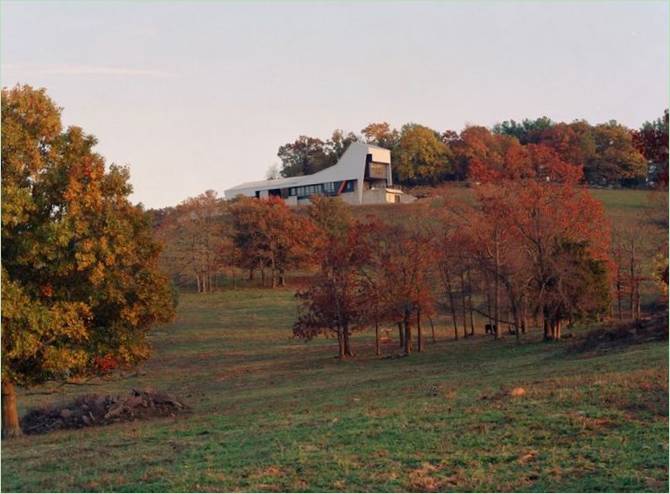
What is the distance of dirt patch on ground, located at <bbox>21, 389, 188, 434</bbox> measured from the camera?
23186 millimetres

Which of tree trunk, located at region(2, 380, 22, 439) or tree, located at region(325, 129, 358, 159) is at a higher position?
tree, located at region(325, 129, 358, 159)

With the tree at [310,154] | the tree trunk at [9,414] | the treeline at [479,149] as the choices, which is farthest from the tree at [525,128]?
the tree trunk at [9,414]

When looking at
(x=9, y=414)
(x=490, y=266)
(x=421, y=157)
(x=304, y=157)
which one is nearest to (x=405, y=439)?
(x=9, y=414)

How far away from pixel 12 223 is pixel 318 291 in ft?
95.8

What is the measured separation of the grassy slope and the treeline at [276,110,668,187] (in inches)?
3079

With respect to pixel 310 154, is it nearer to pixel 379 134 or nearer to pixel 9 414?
pixel 379 134

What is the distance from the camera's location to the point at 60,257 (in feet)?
70.3

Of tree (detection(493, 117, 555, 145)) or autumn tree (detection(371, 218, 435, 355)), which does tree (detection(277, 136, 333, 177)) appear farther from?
autumn tree (detection(371, 218, 435, 355))

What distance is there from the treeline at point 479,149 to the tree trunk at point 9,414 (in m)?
82.6

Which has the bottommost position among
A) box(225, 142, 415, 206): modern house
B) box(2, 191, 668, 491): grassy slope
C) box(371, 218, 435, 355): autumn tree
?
box(2, 191, 668, 491): grassy slope

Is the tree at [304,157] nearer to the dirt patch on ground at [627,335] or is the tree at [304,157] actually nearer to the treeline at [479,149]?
the treeline at [479,149]

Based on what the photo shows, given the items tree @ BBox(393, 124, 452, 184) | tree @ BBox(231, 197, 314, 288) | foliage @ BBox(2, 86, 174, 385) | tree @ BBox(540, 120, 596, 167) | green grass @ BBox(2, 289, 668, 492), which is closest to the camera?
green grass @ BBox(2, 289, 668, 492)

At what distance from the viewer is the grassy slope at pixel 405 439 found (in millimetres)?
11375

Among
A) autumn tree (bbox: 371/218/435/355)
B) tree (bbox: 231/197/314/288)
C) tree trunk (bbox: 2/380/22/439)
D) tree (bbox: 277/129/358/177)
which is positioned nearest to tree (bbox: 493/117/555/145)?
tree (bbox: 277/129/358/177)
